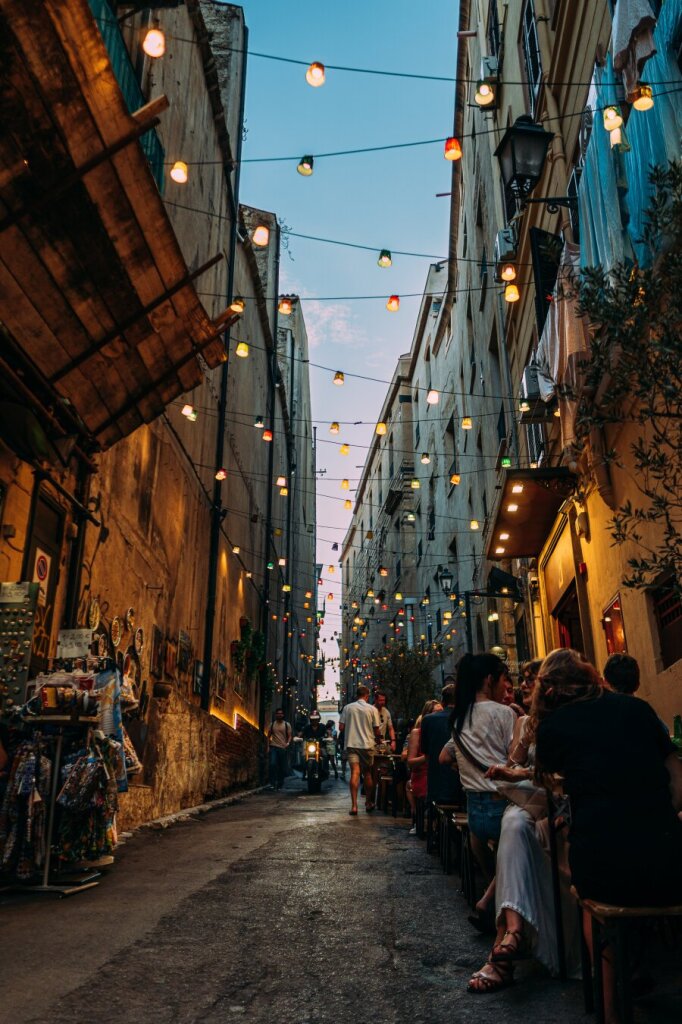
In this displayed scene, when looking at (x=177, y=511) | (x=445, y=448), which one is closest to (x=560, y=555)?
(x=177, y=511)

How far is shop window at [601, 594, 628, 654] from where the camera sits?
8.86m

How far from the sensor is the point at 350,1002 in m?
2.99

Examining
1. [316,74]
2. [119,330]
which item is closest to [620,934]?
[119,330]

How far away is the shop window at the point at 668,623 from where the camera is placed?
23.5ft

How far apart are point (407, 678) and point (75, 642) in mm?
25313

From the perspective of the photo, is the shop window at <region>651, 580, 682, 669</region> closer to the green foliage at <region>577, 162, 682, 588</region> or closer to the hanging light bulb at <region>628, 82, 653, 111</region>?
the green foliage at <region>577, 162, 682, 588</region>

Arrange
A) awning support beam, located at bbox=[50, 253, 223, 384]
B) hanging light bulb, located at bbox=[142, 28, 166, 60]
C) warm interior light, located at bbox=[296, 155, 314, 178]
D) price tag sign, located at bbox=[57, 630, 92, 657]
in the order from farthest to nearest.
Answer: warm interior light, located at bbox=[296, 155, 314, 178] → hanging light bulb, located at bbox=[142, 28, 166, 60] → awning support beam, located at bbox=[50, 253, 223, 384] → price tag sign, located at bbox=[57, 630, 92, 657]

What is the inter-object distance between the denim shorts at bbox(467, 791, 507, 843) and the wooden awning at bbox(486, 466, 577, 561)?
6.46 metres

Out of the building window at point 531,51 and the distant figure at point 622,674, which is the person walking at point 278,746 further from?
the distant figure at point 622,674

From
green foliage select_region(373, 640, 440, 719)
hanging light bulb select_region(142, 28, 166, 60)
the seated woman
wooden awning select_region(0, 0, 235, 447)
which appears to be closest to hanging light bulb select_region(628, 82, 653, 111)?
wooden awning select_region(0, 0, 235, 447)

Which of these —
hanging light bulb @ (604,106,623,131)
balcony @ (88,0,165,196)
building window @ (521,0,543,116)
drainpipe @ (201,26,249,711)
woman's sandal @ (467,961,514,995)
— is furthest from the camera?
drainpipe @ (201,26,249,711)

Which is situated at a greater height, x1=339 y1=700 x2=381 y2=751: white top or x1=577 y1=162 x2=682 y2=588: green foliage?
x1=577 y1=162 x2=682 y2=588: green foliage

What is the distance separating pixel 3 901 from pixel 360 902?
2.16m

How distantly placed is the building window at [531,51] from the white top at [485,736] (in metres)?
10.7
